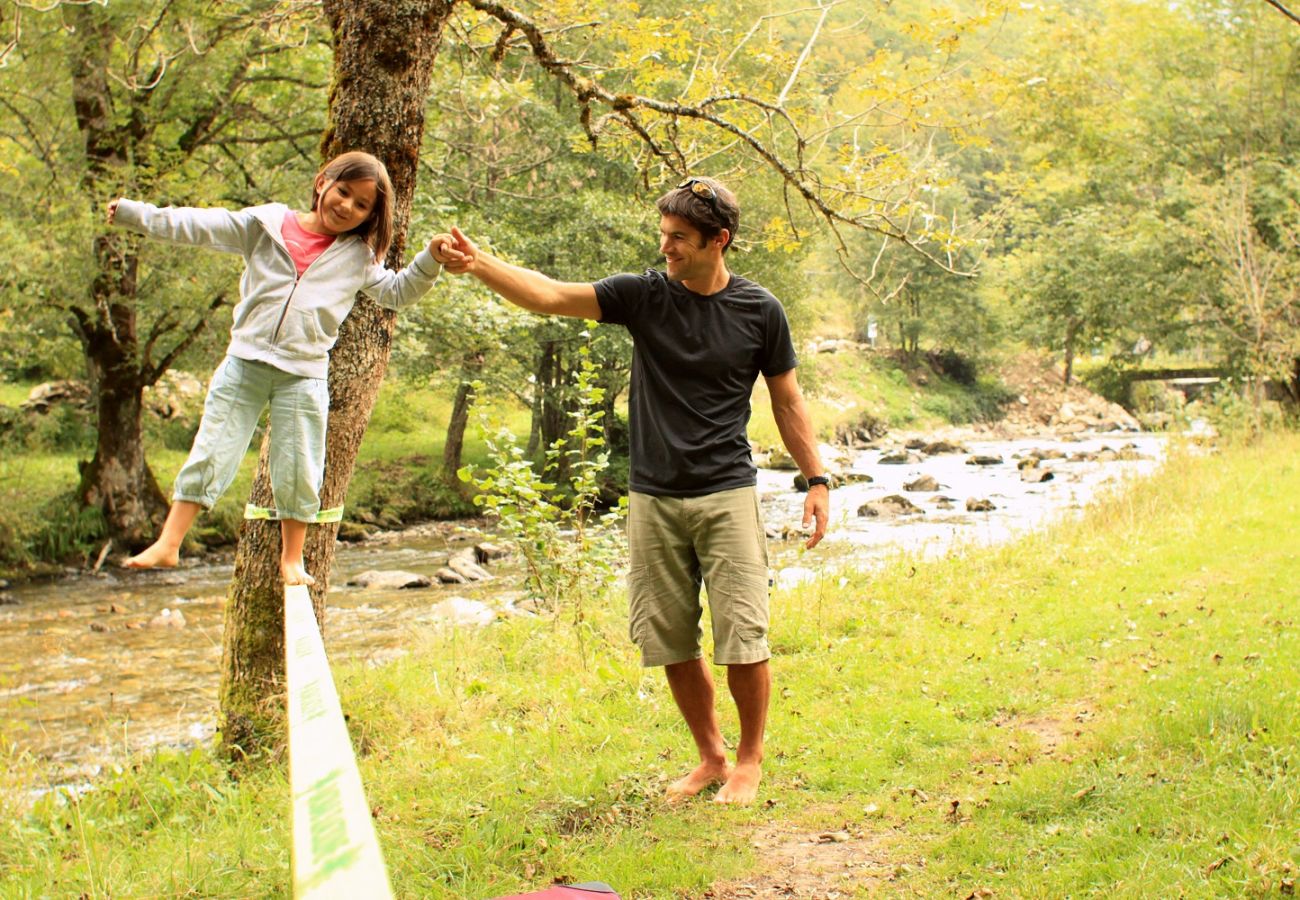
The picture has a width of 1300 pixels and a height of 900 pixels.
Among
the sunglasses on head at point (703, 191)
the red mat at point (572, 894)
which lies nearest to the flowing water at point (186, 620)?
the red mat at point (572, 894)

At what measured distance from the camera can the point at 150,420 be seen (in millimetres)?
20719

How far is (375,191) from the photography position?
378cm

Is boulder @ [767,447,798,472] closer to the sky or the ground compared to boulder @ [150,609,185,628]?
closer to the sky

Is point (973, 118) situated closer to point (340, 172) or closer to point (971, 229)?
point (971, 229)

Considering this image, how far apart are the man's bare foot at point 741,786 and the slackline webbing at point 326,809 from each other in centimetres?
241

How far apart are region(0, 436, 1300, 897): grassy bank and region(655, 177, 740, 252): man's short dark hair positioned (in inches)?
87.8

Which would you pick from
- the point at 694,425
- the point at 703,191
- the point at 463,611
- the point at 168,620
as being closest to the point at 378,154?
the point at 703,191

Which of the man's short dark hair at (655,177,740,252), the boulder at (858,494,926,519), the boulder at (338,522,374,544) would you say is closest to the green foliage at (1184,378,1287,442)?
the boulder at (858,494,926,519)

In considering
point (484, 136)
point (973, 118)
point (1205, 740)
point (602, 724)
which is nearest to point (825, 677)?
point (602, 724)

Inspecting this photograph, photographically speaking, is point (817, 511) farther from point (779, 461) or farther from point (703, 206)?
point (779, 461)

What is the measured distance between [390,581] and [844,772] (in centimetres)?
964

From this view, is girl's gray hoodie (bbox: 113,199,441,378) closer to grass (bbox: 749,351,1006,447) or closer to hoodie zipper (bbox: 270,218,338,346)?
hoodie zipper (bbox: 270,218,338,346)

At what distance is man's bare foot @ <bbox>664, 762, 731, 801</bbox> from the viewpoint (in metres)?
4.34

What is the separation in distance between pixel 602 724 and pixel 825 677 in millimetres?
1526
